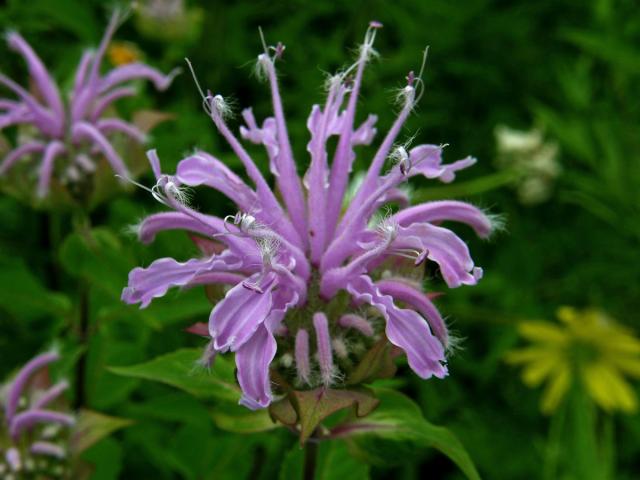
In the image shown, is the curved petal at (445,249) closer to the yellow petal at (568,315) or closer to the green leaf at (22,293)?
the green leaf at (22,293)

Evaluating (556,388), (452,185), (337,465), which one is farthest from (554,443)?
(337,465)

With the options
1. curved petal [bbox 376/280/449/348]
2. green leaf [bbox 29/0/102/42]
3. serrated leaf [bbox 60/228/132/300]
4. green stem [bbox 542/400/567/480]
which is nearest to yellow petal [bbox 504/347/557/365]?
green stem [bbox 542/400/567/480]

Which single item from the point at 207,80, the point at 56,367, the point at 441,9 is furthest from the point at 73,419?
the point at 441,9

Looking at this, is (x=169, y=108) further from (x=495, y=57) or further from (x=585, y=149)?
(x=585, y=149)

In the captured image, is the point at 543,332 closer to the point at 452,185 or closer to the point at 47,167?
the point at 452,185

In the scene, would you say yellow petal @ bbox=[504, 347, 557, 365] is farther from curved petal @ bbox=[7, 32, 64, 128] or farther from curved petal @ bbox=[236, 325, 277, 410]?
curved petal @ bbox=[236, 325, 277, 410]
